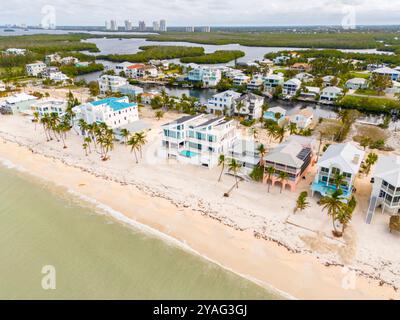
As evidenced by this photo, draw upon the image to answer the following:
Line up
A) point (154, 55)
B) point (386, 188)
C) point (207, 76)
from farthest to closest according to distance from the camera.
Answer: point (154, 55), point (207, 76), point (386, 188)

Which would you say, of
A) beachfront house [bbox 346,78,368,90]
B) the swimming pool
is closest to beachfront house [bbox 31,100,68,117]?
the swimming pool

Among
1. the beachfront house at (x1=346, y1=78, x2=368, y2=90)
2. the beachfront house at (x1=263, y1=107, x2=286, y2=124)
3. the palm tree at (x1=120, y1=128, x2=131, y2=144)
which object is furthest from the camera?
the beachfront house at (x1=346, y1=78, x2=368, y2=90)

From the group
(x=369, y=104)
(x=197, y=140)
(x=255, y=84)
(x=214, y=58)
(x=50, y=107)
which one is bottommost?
(x=197, y=140)

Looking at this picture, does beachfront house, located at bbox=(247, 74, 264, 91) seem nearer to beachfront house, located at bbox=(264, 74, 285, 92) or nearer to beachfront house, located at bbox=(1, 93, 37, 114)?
beachfront house, located at bbox=(264, 74, 285, 92)

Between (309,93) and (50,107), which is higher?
(309,93)

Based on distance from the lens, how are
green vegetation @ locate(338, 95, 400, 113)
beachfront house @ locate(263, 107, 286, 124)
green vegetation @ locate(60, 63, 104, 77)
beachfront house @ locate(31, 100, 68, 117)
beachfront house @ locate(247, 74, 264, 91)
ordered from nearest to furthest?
beachfront house @ locate(263, 107, 286, 124) < beachfront house @ locate(31, 100, 68, 117) < green vegetation @ locate(338, 95, 400, 113) < beachfront house @ locate(247, 74, 264, 91) < green vegetation @ locate(60, 63, 104, 77)

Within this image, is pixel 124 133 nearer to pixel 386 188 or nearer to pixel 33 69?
pixel 386 188

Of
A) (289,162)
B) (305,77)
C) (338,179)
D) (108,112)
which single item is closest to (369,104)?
(305,77)
